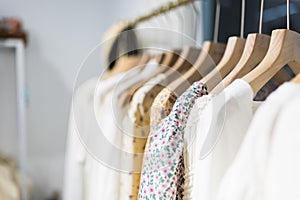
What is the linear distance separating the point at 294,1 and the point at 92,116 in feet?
2.36

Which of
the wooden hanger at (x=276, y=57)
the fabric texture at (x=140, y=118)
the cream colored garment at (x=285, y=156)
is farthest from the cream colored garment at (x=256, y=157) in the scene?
the fabric texture at (x=140, y=118)

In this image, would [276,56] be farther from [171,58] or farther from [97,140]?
[97,140]

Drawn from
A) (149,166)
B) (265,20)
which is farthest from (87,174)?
(265,20)

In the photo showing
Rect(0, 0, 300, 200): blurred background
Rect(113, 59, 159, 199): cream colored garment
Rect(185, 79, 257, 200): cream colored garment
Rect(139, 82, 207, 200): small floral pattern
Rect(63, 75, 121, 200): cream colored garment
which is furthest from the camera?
Rect(0, 0, 300, 200): blurred background

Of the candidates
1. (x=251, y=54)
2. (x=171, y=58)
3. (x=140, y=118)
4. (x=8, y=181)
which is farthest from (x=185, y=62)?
(x=8, y=181)

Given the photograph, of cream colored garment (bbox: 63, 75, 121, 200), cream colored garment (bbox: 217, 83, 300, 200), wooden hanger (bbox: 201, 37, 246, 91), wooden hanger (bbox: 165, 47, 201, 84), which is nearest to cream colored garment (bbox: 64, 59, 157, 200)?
cream colored garment (bbox: 63, 75, 121, 200)

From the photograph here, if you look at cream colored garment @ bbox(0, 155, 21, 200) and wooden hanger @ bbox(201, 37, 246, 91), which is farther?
cream colored garment @ bbox(0, 155, 21, 200)

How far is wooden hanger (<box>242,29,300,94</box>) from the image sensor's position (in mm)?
596

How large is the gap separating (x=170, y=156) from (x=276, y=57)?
0.24 meters

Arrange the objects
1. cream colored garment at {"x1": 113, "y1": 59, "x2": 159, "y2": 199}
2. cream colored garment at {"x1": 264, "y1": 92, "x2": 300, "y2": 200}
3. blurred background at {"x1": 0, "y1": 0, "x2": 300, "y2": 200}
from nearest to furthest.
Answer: cream colored garment at {"x1": 264, "y1": 92, "x2": 300, "y2": 200}
cream colored garment at {"x1": 113, "y1": 59, "x2": 159, "y2": 199}
blurred background at {"x1": 0, "y1": 0, "x2": 300, "y2": 200}

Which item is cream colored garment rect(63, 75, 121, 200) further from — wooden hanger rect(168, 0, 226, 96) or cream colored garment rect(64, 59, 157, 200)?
wooden hanger rect(168, 0, 226, 96)

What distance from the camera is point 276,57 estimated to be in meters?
0.60

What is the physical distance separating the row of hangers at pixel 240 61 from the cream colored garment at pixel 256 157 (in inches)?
2.1

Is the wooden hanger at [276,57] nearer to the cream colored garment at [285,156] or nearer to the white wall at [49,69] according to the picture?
the cream colored garment at [285,156]
